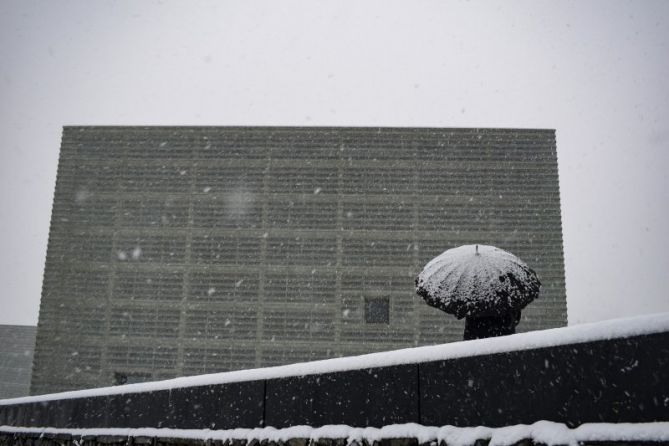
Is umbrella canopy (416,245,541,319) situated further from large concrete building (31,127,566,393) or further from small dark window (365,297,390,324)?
small dark window (365,297,390,324)

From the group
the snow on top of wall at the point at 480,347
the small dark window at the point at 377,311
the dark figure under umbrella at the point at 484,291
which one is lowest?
the snow on top of wall at the point at 480,347

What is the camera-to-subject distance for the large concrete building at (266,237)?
107 feet

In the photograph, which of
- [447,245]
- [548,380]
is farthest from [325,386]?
[447,245]

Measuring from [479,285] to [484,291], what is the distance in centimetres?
8

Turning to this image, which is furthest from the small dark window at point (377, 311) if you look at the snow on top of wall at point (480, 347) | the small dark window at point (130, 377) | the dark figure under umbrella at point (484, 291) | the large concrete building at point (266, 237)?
the snow on top of wall at point (480, 347)

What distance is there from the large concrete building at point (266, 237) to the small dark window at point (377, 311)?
0.20ft

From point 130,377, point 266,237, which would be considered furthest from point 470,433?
point 130,377

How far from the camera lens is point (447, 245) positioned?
33656 millimetres

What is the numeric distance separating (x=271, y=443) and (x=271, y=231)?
31.8 metres

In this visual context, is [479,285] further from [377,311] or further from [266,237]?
[266,237]

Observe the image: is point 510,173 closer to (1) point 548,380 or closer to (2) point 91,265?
(2) point 91,265

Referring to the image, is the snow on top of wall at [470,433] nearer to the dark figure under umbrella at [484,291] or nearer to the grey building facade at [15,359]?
the dark figure under umbrella at [484,291]

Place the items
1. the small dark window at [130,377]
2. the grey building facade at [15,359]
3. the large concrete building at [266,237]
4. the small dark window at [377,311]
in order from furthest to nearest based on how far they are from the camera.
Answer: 1. the grey building facade at [15,359]
2. the small dark window at [130,377]
3. the large concrete building at [266,237]
4. the small dark window at [377,311]

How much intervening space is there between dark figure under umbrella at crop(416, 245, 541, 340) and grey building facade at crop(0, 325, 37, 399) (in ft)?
246
